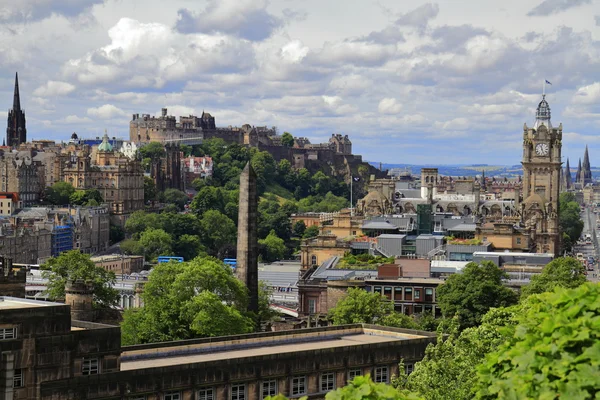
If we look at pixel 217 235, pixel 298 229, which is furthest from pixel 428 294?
pixel 298 229

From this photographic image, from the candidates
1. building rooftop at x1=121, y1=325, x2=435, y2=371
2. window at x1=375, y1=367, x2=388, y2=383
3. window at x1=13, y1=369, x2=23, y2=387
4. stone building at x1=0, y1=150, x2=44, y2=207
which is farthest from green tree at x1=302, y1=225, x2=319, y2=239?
window at x1=13, y1=369, x2=23, y2=387

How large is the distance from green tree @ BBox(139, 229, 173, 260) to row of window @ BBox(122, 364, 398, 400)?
11064 cm

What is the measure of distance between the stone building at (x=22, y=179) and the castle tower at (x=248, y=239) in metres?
108

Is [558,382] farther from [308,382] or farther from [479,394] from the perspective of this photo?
[308,382]

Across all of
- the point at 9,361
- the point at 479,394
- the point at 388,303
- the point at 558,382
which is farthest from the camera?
the point at 388,303

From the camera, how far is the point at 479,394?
826 inches

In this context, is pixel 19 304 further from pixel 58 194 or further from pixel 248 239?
pixel 58 194

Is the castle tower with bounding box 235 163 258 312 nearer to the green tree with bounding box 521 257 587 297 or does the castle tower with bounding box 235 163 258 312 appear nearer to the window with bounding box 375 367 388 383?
the green tree with bounding box 521 257 587 297

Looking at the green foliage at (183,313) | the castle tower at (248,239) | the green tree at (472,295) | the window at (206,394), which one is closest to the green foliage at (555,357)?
the window at (206,394)

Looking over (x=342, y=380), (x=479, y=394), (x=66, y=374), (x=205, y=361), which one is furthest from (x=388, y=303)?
(x=479, y=394)

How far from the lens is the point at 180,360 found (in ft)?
149

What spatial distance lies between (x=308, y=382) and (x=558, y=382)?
96.7ft

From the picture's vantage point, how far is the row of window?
4397 cm

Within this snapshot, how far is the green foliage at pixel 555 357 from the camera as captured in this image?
59.5 feet
